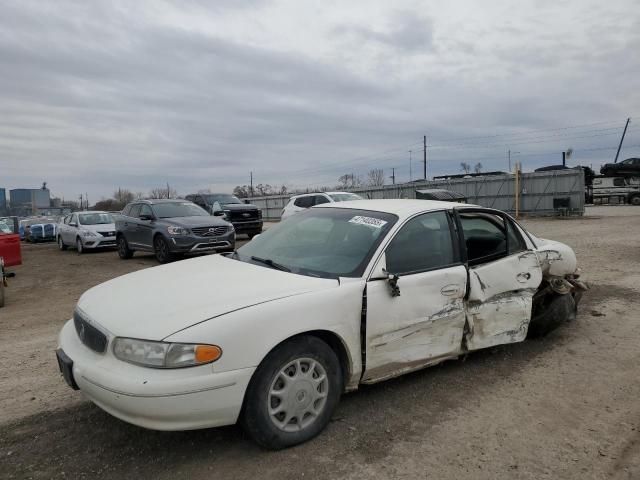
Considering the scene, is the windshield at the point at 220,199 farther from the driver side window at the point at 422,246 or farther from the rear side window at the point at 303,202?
the driver side window at the point at 422,246

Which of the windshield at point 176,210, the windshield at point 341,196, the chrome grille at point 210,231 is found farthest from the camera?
the windshield at point 341,196

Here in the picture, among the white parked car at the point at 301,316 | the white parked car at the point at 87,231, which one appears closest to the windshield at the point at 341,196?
the white parked car at the point at 87,231

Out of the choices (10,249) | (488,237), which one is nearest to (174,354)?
(488,237)

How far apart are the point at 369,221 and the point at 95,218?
51.1 feet

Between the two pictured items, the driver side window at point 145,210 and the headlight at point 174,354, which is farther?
the driver side window at point 145,210

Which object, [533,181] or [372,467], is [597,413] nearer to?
[372,467]

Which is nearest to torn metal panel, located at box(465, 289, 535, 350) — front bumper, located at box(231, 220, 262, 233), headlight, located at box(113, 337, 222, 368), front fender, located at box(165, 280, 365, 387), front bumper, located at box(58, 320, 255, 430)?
front fender, located at box(165, 280, 365, 387)

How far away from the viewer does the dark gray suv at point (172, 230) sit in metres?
11.4

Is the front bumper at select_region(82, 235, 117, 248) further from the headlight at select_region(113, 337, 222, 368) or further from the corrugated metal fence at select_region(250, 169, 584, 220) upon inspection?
the corrugated metal fence at select_region(250, 169, 584, 220)

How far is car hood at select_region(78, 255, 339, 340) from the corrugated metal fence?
2701 centimetres

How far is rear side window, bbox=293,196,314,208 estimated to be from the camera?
1817cm

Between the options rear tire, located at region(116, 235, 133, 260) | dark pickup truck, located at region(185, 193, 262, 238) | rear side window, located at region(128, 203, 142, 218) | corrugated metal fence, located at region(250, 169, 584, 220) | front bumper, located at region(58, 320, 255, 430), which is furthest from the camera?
corrugated metal fence, located at region(250, 169, 584, 220)

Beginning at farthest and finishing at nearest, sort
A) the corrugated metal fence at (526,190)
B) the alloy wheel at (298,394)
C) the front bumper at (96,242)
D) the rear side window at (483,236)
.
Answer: the corrugated metal fence at (526,190), the front bumper at (96,242), the rear side window at (483,236), the alloy wheel at (298,394)

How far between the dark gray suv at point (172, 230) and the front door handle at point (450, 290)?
8.54 metres
